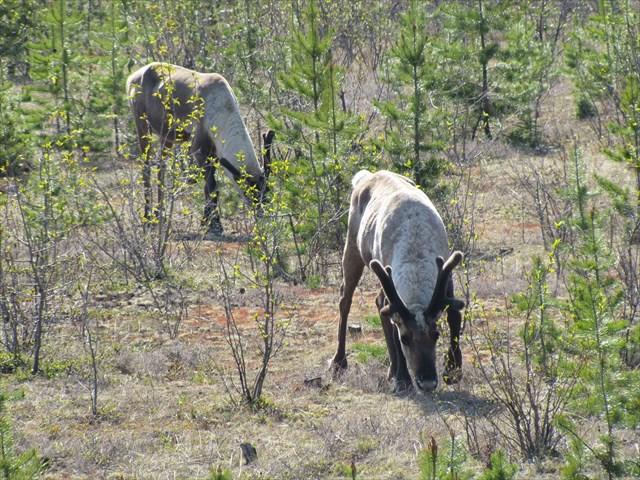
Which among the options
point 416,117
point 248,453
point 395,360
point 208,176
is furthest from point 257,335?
point 208,176

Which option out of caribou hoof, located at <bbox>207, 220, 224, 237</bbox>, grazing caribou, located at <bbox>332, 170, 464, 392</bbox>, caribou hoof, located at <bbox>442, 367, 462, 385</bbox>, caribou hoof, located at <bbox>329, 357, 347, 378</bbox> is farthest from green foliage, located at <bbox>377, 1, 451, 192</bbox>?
caribou hoof, located at <bbox>442, 367, 462, 385</bbox>

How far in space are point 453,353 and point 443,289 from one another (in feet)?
2.74

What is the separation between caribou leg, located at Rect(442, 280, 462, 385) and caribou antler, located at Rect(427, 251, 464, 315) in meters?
0.40

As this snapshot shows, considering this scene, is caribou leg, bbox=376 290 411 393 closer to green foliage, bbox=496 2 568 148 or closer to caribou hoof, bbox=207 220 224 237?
caribou hoof, bbox=207 220 224 237

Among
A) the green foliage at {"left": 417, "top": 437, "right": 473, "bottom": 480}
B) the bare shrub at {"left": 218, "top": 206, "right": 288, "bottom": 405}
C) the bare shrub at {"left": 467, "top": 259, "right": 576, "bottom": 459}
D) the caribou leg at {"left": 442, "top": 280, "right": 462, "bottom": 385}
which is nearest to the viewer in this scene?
the green foliage at {"left": 417, "top": 437, "right": 473, "bottom": 480}

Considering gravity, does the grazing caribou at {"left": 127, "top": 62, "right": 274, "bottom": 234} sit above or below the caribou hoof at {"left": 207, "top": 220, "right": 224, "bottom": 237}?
above

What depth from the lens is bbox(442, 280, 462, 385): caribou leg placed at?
885 centimetres

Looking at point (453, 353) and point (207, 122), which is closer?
point (453, 353)

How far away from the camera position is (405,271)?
871cm

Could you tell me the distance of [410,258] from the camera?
8.77 m

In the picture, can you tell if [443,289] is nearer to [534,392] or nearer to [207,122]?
[534,392]

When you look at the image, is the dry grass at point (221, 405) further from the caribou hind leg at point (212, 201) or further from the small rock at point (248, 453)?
the caribou hind leg at point (212, 201)

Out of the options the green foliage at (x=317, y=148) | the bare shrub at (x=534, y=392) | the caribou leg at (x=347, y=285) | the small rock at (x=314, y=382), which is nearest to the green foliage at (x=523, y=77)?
the green foliage at (x=317, y=148)

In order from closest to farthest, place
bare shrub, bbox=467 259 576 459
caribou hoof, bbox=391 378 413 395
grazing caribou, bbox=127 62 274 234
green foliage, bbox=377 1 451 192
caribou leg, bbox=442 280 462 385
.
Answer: bare shrub, bbox=467 259 576 459, caribou leg, bbox=442 280 462 385, caribou hoof, bbox=391 378 413 395, green foliage, bbox=377 1 451 192, grazing caribou, bbox=127 62 274 234
